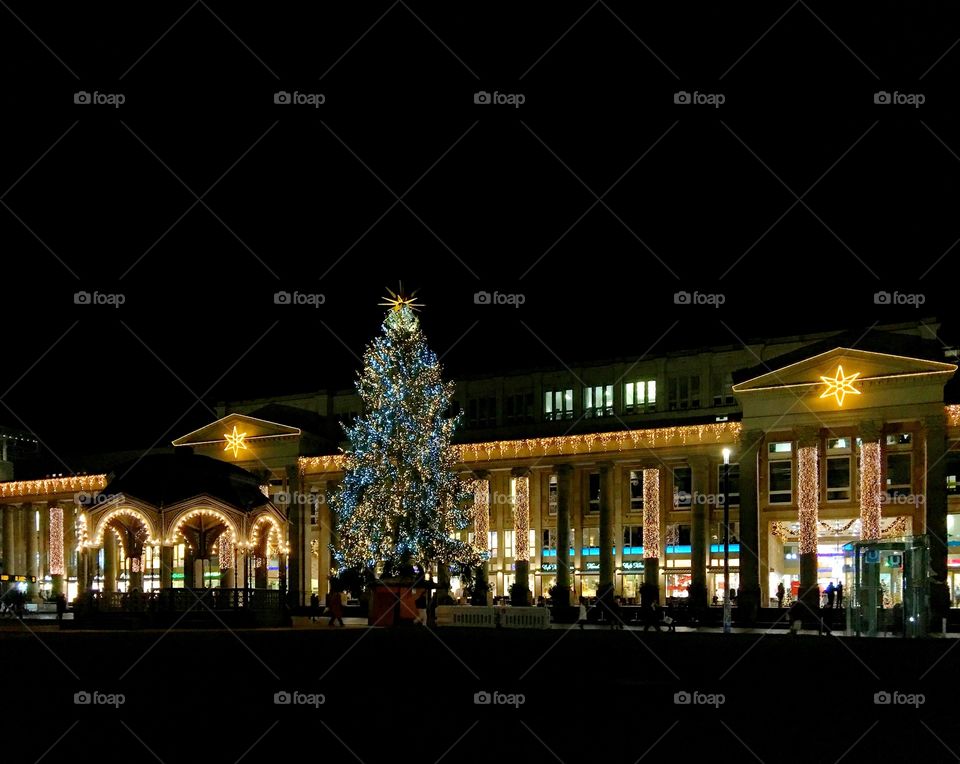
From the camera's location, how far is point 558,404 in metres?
81.9

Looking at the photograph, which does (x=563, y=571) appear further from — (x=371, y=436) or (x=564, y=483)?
(x=371, y=436)

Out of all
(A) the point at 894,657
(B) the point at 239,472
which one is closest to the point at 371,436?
(B) the point at 239,472

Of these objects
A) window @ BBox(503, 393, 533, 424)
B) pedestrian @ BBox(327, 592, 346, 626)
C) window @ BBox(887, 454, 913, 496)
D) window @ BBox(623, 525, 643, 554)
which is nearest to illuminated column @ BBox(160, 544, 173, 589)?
pedestrian @ BBox(327, 592, 346, 626)

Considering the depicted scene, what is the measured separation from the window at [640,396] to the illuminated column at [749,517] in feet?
43.3

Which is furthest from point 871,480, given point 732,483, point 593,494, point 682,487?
point 593,494

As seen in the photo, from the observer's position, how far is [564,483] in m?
72.8

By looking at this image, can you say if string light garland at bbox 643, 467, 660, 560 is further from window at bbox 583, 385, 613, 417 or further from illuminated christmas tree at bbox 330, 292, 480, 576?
illuminated christmas tree at bbox 330, 292, 480, 576

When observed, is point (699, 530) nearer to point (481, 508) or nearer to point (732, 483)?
Result: point (732, 483)

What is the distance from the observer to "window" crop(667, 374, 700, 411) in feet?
250

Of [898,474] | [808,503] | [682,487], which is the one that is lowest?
[808,503]

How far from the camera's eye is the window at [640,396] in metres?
78.1

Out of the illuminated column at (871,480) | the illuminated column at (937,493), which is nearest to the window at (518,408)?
the illuminated column at (871,480)

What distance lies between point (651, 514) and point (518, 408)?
47.7ft

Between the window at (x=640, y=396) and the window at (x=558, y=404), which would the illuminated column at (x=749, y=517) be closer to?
the window at (x=640, y=396)
